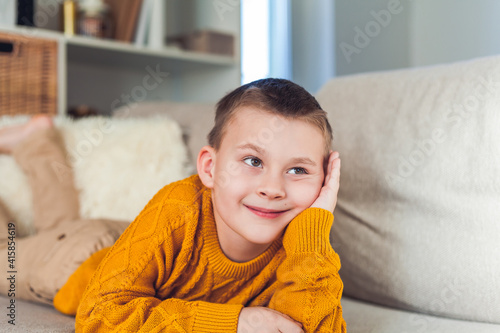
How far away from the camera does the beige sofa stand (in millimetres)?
962

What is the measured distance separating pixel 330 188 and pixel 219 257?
23 cm

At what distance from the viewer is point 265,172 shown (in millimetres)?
825

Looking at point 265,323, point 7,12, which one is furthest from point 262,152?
point 7,12

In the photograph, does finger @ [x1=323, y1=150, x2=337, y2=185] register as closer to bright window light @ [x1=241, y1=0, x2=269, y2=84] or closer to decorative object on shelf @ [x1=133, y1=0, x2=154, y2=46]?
decorative object on shelf @ [x1=133, y1=0, x2=154, y2=46]

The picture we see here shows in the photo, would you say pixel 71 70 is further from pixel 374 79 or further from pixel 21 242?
pixel 374 79

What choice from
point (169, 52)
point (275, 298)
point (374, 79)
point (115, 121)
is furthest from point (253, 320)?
point (169, 52)

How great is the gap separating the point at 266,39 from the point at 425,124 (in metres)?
1.83

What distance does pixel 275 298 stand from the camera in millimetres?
850

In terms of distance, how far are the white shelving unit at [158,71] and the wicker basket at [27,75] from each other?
0.88 ft

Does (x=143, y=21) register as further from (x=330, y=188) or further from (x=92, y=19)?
(x=330, y=188)

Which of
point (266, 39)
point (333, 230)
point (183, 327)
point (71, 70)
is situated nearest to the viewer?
point (183, 327)

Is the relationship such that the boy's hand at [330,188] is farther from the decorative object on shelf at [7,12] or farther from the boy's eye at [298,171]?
the decorative object on shelf at [7,12]

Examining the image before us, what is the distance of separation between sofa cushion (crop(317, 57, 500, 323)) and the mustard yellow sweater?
26 cm

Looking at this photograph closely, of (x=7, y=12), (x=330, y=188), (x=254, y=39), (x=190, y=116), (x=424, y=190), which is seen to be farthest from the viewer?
(x=254, y=39)
